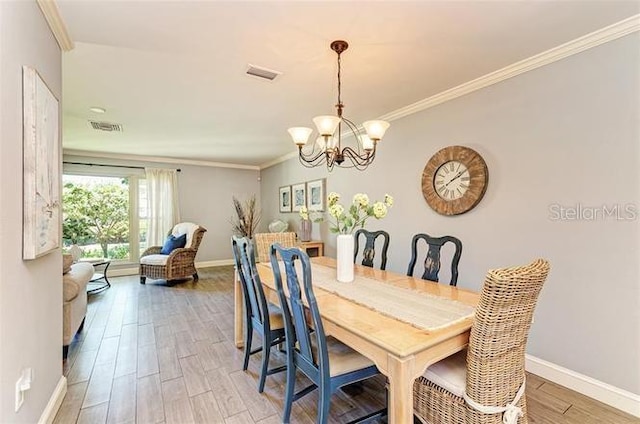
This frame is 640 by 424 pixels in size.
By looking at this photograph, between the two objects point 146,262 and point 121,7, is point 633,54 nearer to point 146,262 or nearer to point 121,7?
point 121,7

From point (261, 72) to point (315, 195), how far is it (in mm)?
2828

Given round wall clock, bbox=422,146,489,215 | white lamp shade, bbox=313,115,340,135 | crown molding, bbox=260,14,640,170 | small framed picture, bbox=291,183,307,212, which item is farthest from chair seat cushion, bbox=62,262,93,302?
crown molding, bbox=260,14,640,170

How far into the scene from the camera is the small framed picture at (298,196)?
550 centimetres

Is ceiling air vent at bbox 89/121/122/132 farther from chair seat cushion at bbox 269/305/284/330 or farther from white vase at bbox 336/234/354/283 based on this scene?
white vase at bbox 336/234/354/283

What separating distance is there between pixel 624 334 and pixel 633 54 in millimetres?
1776

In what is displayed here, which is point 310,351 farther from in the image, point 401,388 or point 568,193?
point 568,193

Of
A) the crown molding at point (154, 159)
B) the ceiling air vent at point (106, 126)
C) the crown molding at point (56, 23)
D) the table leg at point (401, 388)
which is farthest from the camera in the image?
the crown molding at point (154, 159)

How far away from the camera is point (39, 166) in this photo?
5.00 feet

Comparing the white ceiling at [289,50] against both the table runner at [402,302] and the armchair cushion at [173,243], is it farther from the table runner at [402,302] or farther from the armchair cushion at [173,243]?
the armchair cushion at [173,243]

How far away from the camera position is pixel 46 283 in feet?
5.81

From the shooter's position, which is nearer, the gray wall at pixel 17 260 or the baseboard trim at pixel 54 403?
the gray wall at pixel 17 260

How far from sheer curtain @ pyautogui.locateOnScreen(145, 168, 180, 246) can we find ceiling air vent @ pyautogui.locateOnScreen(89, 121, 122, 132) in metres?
1.93

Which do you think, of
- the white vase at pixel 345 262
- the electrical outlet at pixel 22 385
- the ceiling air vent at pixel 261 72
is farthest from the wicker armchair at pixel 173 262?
the white vase at pixel 345 262

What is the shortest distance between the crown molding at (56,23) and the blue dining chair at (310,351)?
1.83 metres
